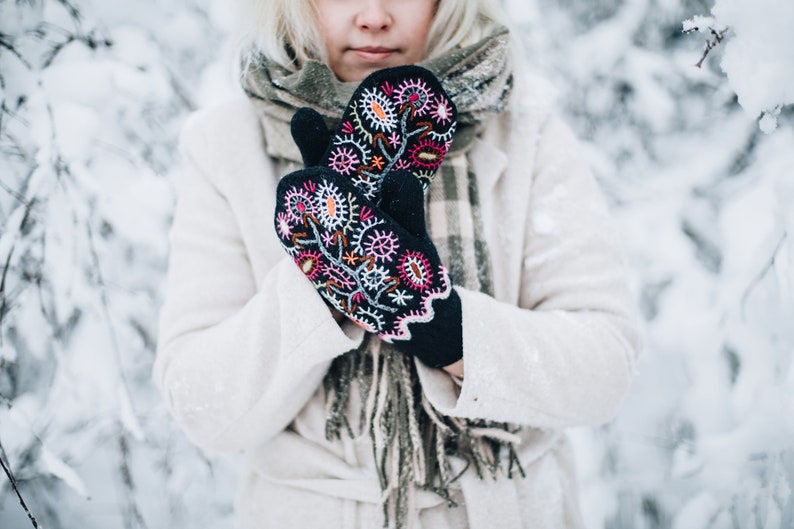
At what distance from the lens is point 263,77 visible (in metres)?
0.95

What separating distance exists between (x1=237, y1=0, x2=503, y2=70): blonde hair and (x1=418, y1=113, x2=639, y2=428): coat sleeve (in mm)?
273

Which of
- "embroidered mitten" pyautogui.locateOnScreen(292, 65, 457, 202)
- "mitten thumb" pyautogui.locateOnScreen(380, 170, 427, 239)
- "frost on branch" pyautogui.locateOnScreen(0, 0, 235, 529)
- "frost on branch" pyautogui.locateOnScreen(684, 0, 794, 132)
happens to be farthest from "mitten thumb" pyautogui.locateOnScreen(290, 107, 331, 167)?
"frost on branch" pyautogui.locateOnScreen(0, 0, 235, 529)

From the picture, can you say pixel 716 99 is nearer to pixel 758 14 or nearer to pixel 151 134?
pixel 758 14

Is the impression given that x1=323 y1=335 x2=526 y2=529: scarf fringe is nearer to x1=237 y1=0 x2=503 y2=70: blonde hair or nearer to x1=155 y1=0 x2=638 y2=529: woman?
x1=155 y1=0 x2=638 y2=529: woman

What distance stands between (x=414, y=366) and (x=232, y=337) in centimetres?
30

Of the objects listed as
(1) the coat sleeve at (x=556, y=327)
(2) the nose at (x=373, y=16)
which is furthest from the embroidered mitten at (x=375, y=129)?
(1) the coat sleeve at (x=556, y=327)

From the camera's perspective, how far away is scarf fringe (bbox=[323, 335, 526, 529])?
33.8 inches

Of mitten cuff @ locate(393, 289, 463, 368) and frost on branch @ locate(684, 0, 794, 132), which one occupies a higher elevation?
frost on branch @ locate(684, 0, 794, 132)

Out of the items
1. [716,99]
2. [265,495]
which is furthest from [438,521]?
[716,99]

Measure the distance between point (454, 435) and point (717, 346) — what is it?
1.09m

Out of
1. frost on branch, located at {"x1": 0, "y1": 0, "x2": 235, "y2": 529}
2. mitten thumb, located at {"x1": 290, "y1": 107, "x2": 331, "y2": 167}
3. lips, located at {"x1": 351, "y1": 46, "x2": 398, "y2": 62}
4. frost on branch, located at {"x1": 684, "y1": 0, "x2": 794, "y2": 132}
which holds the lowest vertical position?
frost on branch, located at {"x1": 0, "y1": 0, "x2": 235, "y2": 529}

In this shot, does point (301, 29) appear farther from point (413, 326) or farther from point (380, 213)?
point (413, 326)

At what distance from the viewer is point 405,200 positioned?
74cm

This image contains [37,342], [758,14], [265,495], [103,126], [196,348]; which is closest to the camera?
[758,14]
